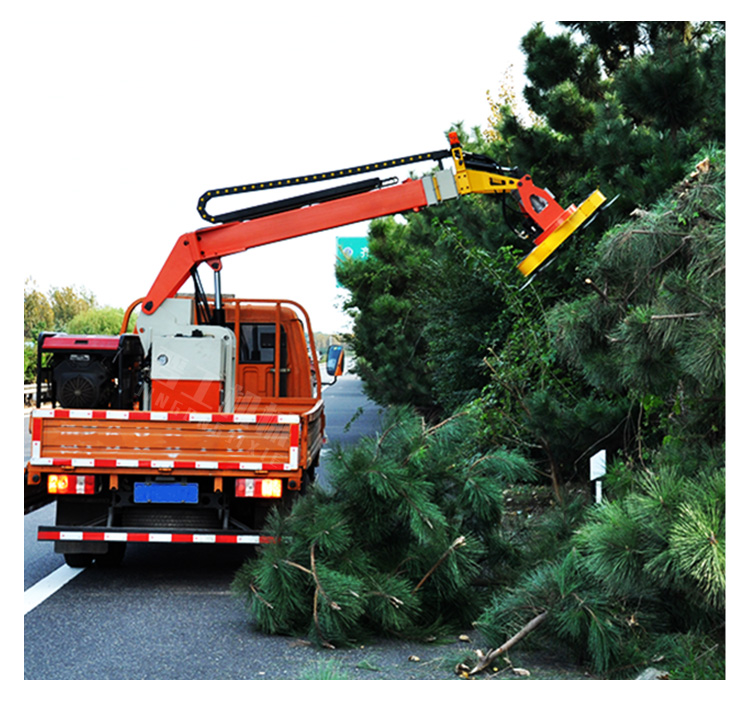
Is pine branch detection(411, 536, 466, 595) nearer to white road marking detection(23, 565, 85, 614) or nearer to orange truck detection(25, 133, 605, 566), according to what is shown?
orange truck detection(25, 133, 605, 566)

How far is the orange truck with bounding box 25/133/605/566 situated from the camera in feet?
22.4

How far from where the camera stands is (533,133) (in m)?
9.73

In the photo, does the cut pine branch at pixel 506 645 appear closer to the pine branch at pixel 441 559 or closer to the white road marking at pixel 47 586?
the pine branch at pixel 441 559

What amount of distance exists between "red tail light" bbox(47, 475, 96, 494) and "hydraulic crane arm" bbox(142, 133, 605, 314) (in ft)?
6.27

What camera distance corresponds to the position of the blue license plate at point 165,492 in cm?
691

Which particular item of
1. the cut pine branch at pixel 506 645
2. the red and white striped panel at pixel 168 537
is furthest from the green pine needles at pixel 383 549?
the red and white striped panel at pixel 168 537

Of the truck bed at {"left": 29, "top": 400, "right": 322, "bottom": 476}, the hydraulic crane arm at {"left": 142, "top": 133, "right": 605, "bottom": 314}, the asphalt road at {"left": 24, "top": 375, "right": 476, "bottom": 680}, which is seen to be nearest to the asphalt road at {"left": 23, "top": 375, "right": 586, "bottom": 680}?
the asphalt road at {"left": 24, "top": 375, "right": 476, "bottom": 680}

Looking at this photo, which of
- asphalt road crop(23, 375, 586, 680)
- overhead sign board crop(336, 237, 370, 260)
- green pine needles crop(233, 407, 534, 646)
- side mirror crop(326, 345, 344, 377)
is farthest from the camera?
overhead sign board crop(336, 237, 370, 260)

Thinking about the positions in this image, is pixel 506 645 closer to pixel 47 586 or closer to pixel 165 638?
pixel 165 638

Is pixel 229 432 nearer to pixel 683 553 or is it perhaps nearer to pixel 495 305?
pixel 683 553

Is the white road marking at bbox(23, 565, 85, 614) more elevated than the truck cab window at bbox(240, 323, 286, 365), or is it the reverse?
Answer: the truck cab window at bbox(240, 323, 286, 365)

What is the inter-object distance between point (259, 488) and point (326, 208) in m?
2.88
